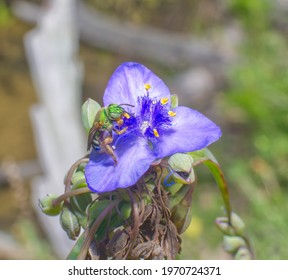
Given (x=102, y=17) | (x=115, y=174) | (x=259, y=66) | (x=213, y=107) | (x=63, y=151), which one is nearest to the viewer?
(x=115, y=174)

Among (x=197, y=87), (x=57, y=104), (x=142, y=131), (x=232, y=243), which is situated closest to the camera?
(x=142, y=131)

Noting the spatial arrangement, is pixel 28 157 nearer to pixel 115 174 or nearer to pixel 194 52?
pixel 194 52

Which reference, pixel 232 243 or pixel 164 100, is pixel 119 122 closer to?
pixel 164 100

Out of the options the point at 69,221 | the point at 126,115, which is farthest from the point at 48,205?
the point at 126,115

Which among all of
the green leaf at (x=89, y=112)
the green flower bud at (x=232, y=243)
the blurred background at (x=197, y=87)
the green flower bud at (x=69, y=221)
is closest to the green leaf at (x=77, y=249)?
the green flower bud at (x=69, y=221)

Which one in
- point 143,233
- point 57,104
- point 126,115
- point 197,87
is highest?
point 126,115

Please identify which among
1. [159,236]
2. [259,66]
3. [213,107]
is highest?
[159,236]

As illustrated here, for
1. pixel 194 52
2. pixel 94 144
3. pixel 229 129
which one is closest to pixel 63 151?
pixel 229 129
